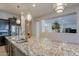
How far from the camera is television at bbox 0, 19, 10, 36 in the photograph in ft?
4.44

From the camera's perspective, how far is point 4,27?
138cm

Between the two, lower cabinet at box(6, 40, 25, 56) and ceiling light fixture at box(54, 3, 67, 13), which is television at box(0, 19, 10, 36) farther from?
ceiling light fixture at box(54, 3, 67, 13)

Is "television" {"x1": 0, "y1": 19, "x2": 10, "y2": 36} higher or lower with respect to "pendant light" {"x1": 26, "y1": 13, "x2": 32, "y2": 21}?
lower

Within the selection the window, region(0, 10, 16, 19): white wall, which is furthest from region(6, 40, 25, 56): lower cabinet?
the window

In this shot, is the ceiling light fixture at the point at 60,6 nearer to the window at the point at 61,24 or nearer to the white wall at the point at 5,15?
the window at the point at 61,24

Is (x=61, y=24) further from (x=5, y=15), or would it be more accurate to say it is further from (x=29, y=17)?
(x=5, y=15)

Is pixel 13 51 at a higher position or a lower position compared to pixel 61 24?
lower

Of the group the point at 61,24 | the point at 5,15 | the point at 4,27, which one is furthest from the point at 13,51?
the point at 61,24

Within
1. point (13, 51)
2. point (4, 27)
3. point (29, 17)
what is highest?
point (29, 17)

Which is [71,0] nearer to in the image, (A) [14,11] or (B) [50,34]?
(B) [50,34]

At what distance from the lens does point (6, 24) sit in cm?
142

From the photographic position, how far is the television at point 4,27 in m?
1.35

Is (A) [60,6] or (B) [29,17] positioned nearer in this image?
(A) [60,6]

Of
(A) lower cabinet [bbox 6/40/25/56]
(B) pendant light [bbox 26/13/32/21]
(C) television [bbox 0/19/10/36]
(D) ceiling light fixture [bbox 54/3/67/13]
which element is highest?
(D) ceiling light fixture [bbox 54/3/67/13]
